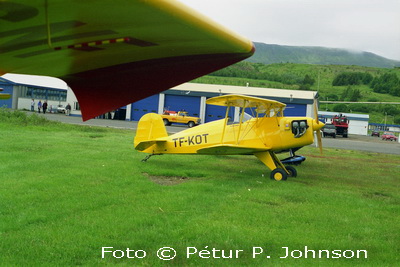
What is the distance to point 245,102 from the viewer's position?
1169 cm

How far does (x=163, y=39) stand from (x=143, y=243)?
3.79 metres

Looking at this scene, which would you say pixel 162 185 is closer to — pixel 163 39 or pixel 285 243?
pixel 285 243

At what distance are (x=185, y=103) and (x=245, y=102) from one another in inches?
1322

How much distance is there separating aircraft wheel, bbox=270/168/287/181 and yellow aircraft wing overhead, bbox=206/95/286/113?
2068 millimetres

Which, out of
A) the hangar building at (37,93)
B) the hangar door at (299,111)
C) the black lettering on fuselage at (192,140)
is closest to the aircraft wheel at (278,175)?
the black lettering on fuselage at (192,140)

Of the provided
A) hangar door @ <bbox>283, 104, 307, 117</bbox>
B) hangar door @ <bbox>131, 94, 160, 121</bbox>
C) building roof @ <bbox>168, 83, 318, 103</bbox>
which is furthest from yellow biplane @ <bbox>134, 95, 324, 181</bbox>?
hangar door @ <bbox>131, 94, 160, 121</bbox>

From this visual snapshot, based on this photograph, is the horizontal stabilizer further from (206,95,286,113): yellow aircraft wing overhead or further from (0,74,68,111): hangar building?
(0,74,68,111): hangar building

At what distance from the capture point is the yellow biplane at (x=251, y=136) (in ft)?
38.1

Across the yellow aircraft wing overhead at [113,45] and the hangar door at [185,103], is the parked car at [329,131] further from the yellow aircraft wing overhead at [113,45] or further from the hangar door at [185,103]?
the yellow aircraft wing overhead at [113,45]

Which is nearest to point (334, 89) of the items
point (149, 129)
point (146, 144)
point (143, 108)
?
point (143, 108)

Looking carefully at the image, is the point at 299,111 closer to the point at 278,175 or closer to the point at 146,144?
the point at 146,144

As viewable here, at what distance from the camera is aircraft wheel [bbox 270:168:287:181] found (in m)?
10.9

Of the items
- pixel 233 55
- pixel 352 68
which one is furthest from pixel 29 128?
pixel 352 68

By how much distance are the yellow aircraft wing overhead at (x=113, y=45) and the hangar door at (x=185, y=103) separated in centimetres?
4200
